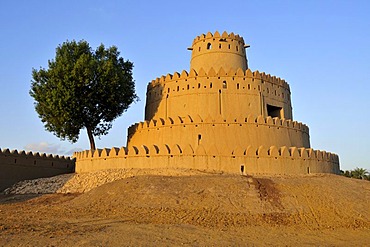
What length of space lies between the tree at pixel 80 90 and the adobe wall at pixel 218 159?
5698 mm

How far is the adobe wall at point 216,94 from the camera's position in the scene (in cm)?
2547

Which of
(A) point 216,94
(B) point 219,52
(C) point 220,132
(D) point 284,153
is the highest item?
(B) point 219,52

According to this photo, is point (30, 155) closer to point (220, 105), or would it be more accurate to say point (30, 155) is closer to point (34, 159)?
point (34, 159)

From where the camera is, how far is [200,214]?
14.0 meters

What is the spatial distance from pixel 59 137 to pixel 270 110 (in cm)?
1691

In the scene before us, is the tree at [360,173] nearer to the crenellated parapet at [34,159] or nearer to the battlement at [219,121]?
the battlement at [219,121]

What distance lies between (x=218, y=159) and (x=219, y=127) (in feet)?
11.2

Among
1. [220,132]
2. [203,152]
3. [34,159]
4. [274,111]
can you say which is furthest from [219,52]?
[34,159]

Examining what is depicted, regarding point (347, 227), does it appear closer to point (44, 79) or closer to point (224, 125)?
point (224, 125)

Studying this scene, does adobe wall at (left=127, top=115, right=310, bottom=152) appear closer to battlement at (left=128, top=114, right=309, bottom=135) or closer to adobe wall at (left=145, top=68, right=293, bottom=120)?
battlement at (left=128, top=114, right=309, bottom=135)

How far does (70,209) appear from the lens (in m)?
14.8

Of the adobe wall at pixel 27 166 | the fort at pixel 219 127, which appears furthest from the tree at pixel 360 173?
the adobe wall at pixel 27 166

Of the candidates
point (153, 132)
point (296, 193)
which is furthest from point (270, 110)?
point (296, 193)

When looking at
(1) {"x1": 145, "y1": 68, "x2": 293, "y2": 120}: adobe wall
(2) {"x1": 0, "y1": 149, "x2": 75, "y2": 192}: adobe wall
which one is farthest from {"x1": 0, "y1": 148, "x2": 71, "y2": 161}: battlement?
(1) {"x1": 145, "y1": 68, "x2": 293, "y2": 120}: adobe wall
